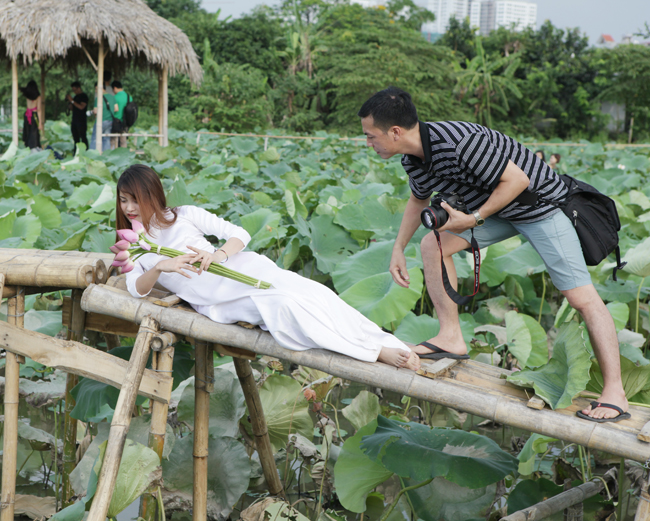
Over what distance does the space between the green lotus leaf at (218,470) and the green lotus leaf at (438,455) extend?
1.81 ft

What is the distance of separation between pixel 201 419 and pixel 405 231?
0.90 metres

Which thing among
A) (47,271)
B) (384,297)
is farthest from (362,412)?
(47,271)

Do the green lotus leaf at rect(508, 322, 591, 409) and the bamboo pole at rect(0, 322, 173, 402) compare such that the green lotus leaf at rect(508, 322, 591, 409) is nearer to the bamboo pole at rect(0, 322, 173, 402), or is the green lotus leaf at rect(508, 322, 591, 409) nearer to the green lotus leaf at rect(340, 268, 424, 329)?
the green lotus leaf at rect(340, 268, 424, 329)

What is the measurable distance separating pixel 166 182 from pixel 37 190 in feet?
4.06

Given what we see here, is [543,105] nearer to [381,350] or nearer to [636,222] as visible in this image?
[636,222]

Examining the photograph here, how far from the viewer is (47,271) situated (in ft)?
6.93

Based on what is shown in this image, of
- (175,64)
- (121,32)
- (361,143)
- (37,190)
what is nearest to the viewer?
(37,190)

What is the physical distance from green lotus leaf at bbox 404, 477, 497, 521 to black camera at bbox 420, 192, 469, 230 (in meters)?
0.85

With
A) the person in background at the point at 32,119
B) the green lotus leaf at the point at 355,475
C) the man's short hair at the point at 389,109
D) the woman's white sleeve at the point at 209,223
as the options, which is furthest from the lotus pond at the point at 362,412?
the person in background at the point at 32,119

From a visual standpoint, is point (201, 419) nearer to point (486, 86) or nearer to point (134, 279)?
point (134, 279)

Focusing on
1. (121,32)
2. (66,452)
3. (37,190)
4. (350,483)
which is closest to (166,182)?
(37,190)

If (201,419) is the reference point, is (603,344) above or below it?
above

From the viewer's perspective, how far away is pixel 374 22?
23.2 m

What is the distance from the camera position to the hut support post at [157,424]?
1871 mm
